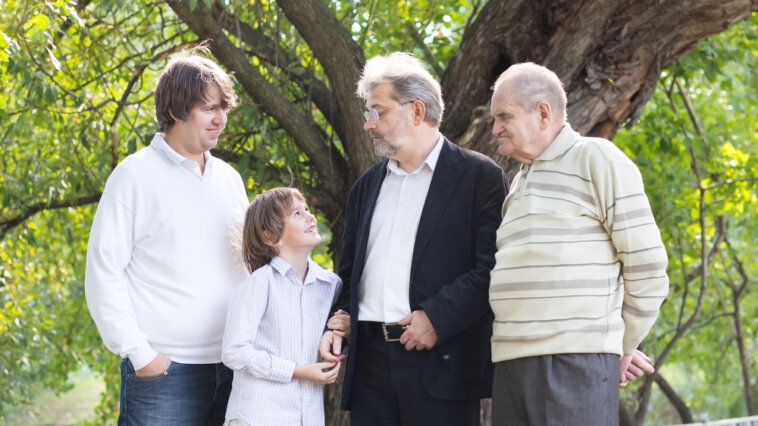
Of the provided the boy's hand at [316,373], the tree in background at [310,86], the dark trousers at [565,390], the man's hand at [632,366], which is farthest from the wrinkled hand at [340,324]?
the tree in background at [310,86]

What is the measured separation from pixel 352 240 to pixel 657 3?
6.62 ft

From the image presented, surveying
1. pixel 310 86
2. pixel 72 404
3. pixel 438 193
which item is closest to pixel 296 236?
pixel 438 193

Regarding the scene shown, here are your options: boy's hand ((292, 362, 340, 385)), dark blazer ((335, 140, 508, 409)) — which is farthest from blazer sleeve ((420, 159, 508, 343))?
boy's hand ((292, 362, 340, 385))

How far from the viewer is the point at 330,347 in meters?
3.25

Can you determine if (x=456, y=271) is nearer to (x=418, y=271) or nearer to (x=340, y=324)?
(x=418, y=271)

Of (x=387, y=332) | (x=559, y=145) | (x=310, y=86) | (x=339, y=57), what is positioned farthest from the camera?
(x=310, y=86)

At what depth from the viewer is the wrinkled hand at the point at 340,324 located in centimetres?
326

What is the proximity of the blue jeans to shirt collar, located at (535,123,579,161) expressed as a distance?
1220mm

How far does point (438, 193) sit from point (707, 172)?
207 inches

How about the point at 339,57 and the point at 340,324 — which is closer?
the point at 340,324

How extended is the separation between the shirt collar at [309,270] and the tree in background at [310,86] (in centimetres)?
88

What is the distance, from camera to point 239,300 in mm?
3100

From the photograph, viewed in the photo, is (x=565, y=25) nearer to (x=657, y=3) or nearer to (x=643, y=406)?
(x=657, y=3)

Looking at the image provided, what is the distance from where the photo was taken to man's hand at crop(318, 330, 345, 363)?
320cm
